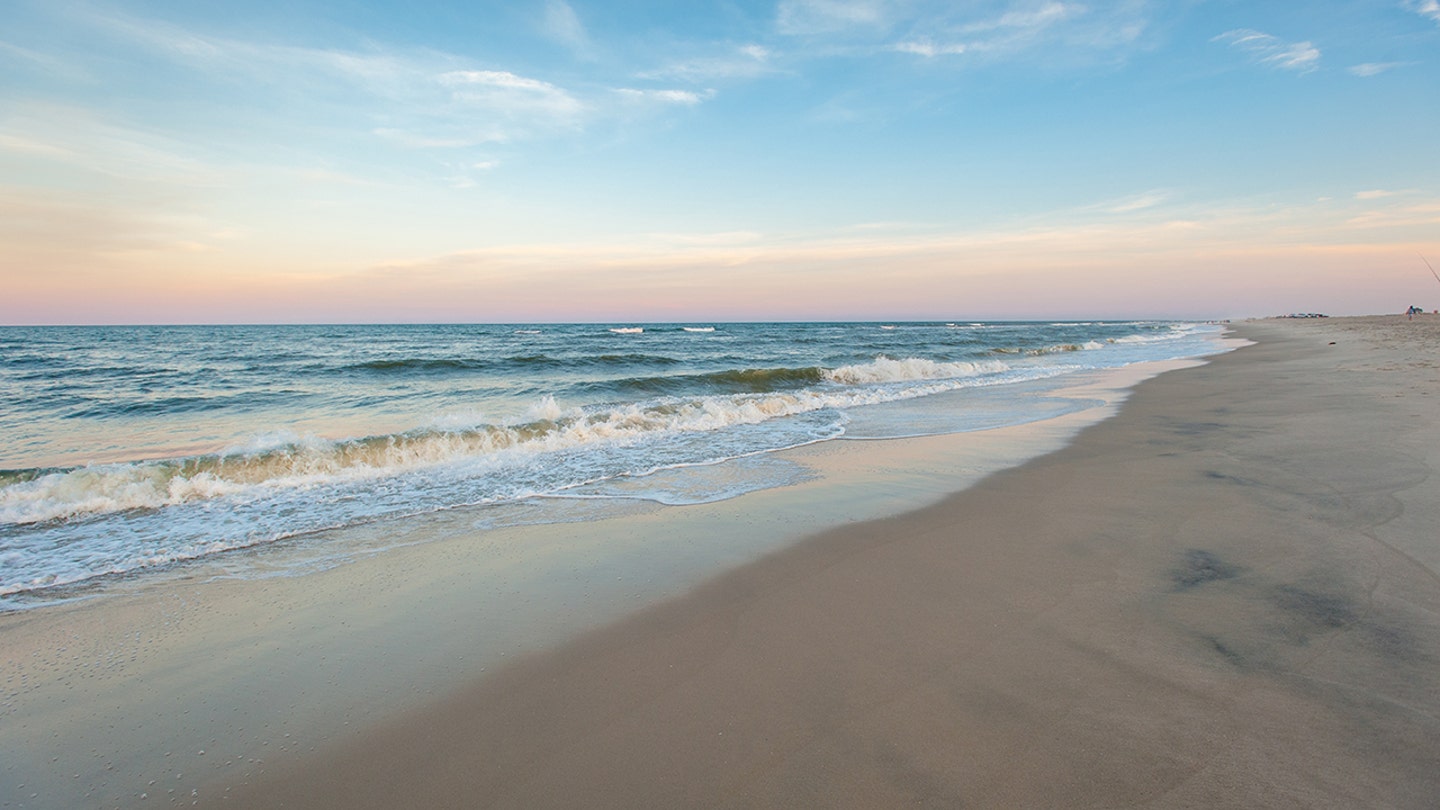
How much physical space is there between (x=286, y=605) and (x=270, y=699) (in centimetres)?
129

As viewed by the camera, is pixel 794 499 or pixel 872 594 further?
pixel 794 499

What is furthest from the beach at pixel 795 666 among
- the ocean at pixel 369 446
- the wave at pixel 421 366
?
the wave at pixel 421 366

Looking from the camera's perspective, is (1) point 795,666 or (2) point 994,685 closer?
(2) point 994,685

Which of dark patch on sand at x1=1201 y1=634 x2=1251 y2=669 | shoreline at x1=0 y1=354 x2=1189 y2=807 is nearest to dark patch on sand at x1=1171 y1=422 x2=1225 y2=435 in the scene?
shoreline at x1=0 y1=354 x2=1189 y2=807

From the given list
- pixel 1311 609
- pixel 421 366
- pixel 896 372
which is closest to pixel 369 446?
pixel 1311 609

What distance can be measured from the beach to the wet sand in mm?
15

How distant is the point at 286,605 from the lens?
4.12 meters

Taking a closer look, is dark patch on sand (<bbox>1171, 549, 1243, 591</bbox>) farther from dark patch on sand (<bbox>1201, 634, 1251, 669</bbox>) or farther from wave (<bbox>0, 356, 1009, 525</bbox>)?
wave (<bbox>0, 356, 1009, 525</bbox>)

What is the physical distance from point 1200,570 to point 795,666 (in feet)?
9.37

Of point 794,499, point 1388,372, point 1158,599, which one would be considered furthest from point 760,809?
point 1388,372

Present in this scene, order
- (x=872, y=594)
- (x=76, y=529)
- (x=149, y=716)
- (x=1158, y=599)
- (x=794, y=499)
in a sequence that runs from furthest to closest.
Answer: (x=794, y=499) → (x=76, y=529) → (x=872, y=594) → (x=1158, y=599) → (x=149, y=716)

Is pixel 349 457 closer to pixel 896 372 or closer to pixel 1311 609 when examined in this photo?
pixel 1311 609

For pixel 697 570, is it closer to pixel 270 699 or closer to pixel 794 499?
pixel 794 499

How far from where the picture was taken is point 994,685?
9.40 ft
